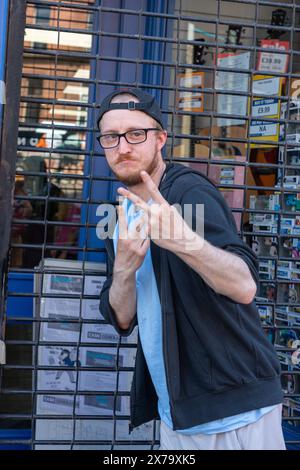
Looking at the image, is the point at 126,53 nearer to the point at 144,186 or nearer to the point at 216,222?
the point at 144,186

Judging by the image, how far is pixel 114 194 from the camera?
140 inches

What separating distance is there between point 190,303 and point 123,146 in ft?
1.89

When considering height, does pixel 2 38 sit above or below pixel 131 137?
above

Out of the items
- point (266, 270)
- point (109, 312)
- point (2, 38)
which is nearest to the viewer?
point (109, 312)

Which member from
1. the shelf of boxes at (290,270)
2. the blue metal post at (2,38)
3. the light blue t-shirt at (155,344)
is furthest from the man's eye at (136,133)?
the shelf of boxes at (290,270)

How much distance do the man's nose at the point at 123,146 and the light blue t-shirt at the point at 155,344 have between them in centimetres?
21

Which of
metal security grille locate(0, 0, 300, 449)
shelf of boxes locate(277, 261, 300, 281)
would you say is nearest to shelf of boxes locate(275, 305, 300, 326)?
metal security grille locate(0, 0, 300, 449)

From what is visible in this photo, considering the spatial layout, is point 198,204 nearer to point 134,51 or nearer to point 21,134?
point 134,51

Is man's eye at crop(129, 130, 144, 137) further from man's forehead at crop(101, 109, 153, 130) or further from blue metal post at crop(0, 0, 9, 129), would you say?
blue metal post at crop(0, 0, 9, 129)

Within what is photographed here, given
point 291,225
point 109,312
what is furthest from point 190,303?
point 291,225

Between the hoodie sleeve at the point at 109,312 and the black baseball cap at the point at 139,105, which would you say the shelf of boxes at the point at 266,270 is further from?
the black baseball cap at the point at 139,105

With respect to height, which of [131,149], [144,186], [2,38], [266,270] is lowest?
[266,270]

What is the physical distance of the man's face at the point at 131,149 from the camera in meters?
2.09
